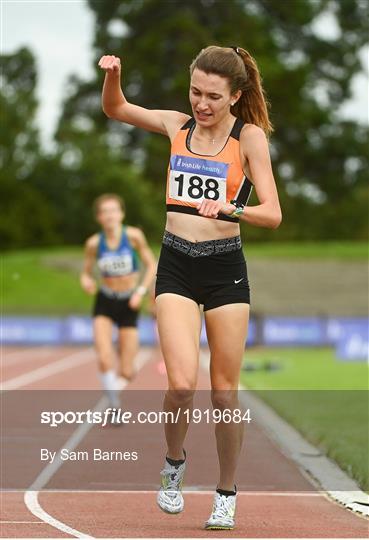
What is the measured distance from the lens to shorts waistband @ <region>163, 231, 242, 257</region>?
574cm

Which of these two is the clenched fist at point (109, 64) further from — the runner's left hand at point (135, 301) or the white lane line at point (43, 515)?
the runner's left hand at point (135, 301)

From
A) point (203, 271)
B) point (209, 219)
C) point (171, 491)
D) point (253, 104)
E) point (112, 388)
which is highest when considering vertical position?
point (253, 104)

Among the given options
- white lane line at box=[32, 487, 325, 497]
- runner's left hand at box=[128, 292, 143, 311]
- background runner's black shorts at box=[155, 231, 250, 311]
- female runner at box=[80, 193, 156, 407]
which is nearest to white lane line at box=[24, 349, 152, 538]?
white lane line at box=[32, 487, 325, 497]

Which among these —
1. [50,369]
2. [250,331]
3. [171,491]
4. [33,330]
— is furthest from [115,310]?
[33,330]

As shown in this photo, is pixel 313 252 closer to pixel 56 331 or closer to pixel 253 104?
pixel 56 331

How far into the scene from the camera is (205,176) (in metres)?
5.61

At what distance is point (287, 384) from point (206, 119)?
43.5 ft

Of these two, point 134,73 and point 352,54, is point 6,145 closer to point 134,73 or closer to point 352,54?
point 134,73

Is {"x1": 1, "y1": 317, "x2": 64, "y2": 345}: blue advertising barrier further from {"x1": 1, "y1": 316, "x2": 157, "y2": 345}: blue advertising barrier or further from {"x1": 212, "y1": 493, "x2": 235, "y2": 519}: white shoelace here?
{"x1": 212, "y1": 493, "x2": 235, "y2": 519}: white shoelace

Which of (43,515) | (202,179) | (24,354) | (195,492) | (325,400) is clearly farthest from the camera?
(24,354)

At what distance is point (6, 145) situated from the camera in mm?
49812

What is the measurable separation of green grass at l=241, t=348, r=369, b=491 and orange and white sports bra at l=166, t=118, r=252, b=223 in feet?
8.83

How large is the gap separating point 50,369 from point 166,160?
106 feet

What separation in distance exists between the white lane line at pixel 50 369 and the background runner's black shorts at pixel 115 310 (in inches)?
89.1
